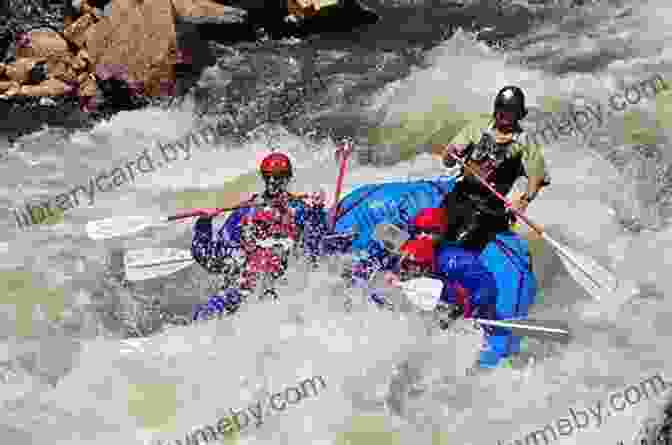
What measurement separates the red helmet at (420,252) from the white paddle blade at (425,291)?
0.59 feet

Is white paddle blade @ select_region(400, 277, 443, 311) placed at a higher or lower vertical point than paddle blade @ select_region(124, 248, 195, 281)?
higher

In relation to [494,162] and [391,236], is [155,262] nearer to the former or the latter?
[391,236]

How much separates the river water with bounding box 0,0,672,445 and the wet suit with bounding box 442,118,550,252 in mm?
656

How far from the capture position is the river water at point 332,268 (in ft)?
17.3

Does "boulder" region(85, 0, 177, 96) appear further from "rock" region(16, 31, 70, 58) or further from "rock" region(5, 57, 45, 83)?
"rock" region(5, 57, 45, 83)

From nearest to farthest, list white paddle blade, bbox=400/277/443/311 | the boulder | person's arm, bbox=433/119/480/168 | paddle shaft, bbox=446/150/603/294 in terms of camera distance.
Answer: white paddle blade, bbox=400/277/443/311 → paddle shaft, bbox=446/150/603/294 → person's arm, bbox=433/119/480/168 → the boulder

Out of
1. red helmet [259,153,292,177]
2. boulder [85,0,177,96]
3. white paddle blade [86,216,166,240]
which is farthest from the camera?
boulder [85,0,177,96]

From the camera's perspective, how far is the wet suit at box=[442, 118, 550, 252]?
5.85m

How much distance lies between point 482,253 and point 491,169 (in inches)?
24.1

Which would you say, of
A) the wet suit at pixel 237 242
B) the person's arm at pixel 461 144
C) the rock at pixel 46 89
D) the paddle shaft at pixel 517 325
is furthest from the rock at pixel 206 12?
the paddle shaft at pixel 517 325

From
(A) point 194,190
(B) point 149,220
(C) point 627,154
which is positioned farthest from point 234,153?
(C) point 627,154

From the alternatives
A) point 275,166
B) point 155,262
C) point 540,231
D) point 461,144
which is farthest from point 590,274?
point 155,262

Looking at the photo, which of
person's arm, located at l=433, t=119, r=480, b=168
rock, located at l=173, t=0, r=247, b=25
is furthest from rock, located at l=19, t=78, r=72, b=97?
person's arm, located at l=433, t=119, r=480, b=168

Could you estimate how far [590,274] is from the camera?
580 cm
